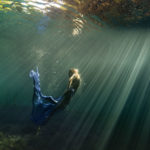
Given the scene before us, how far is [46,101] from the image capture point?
206 inches

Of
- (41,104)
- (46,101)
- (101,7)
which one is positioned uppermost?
(101,7)

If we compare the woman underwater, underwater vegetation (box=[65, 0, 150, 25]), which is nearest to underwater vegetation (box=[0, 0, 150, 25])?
underwater vegetation (box=[65, 0, 150, 25])

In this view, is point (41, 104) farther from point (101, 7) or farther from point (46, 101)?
point (101, 7)

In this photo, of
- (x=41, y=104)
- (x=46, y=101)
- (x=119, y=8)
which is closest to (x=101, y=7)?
(x=119, y=8)

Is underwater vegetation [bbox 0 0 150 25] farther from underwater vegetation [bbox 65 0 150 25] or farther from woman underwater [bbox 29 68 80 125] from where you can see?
woman underwater [bbox 29 68 80 125]

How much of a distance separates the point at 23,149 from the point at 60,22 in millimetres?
13059

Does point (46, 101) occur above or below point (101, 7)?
below

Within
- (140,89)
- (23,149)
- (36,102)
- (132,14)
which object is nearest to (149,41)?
(132,14)

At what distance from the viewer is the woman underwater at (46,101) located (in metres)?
4.20

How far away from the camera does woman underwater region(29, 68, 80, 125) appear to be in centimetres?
420

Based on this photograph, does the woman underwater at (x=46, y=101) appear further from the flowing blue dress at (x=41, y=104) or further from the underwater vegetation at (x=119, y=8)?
the underwater vegetation at (x=119, y=8)

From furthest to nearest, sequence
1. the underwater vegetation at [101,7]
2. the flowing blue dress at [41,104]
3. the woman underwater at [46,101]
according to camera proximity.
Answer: the underwater vegetation at [101,7] → the flowing blue dress at [41,104] → the woman underwater at [46,101]

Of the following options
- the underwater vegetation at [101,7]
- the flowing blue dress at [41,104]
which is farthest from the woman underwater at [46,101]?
the underwater vegetation at [101,7]

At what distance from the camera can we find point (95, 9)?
897 cm
